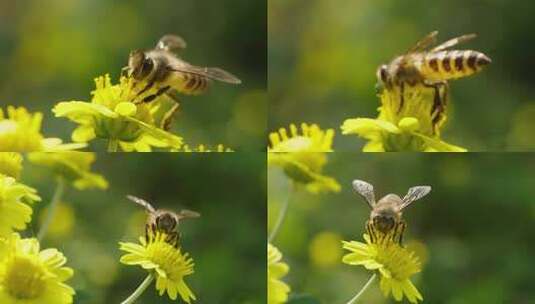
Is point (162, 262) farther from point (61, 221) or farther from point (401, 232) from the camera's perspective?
point (61, 221)

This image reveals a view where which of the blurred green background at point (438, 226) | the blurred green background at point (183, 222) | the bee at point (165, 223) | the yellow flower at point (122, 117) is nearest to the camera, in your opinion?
the yellow flower at point (122, 117)

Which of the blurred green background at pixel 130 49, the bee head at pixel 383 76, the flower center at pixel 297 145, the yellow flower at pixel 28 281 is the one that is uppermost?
the blurred green background at pixel 130 49

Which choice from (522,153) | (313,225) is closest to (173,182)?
(313,225)

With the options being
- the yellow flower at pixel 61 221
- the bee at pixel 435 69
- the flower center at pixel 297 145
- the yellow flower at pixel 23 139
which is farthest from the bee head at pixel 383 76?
the yellow flower at pixel 61 221

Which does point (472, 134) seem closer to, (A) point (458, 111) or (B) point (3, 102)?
(A) point (458, 111)

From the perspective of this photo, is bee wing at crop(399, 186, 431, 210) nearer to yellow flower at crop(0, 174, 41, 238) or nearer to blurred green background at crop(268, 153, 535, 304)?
blurred green background at crop(268, 153, 535, 304)

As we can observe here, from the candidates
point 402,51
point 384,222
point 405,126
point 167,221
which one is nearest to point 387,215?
point 384,222

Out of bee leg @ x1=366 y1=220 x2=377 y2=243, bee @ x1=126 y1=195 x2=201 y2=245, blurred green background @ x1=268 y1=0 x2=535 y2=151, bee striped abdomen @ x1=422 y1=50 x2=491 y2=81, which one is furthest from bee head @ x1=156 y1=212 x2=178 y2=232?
blurred green background @ x1=268 y1=0 x2=535 y2=151

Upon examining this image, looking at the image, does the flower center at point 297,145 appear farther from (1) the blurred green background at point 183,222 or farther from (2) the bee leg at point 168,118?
(1) the blurred green background at point 183,222
